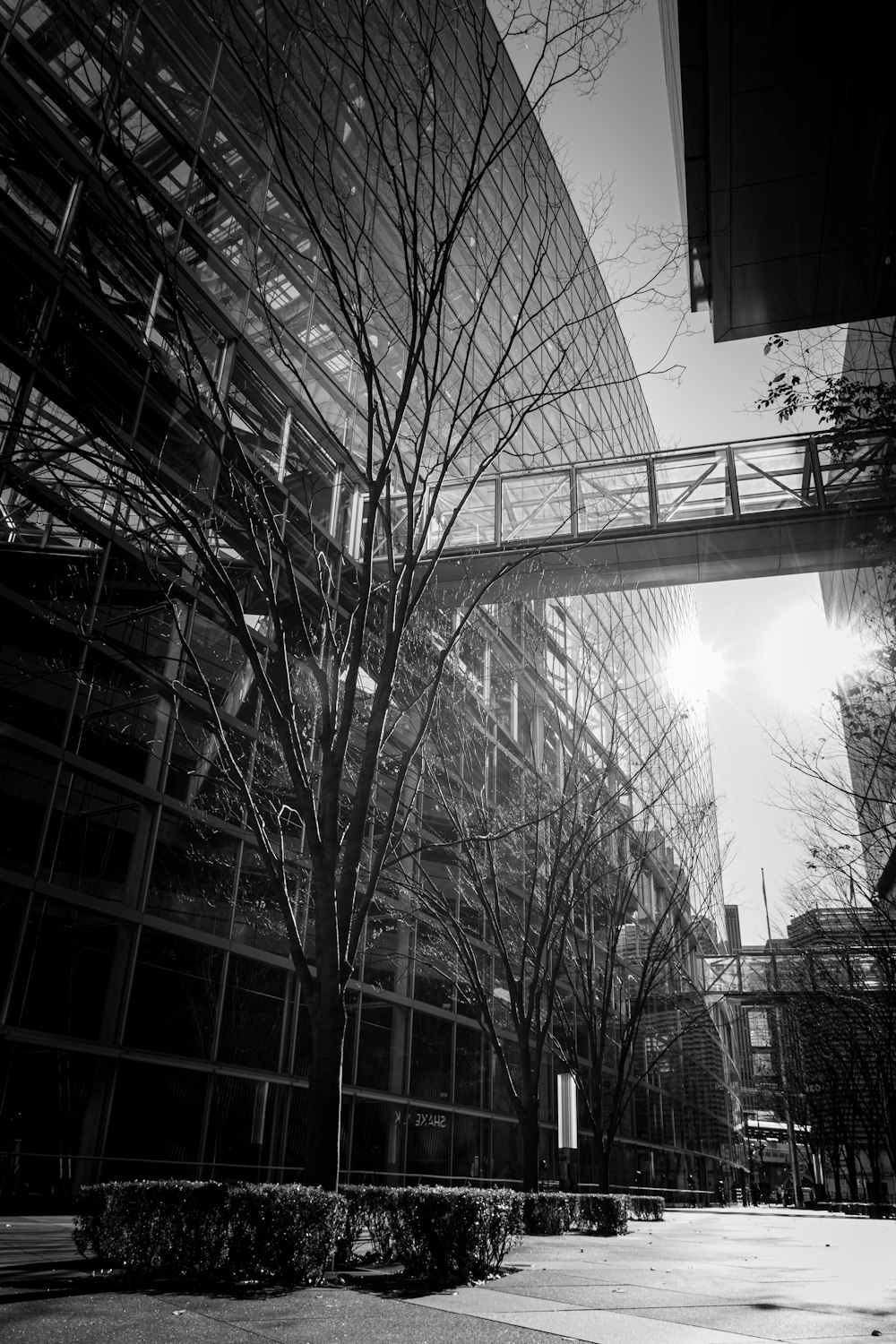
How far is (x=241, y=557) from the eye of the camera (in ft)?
54.9

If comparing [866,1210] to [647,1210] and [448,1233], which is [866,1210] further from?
[448,1233]

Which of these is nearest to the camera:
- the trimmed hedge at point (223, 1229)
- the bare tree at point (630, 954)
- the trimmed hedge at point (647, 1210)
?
the trimmed hedge at point (223, 1229)

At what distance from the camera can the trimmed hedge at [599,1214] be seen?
1470cm

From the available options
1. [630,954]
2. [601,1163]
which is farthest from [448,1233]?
[630,954]

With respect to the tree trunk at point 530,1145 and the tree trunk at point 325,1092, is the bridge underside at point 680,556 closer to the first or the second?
the tree trunk at point 530,1145

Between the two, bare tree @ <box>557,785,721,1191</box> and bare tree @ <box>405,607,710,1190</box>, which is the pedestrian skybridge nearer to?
bare tree @ <box>405,607,710,1190</box>

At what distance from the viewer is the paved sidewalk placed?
188 inches

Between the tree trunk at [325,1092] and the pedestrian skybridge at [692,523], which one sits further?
the pedestrian skybridge at [692,523]

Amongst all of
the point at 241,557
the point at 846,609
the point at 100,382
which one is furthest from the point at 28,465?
the point at 846,609

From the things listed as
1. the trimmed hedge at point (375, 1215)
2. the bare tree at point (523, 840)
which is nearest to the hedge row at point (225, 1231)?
the trimmed hedge at point (375, 1215)

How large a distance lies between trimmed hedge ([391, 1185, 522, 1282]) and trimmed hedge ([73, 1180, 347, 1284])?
3.34 feet

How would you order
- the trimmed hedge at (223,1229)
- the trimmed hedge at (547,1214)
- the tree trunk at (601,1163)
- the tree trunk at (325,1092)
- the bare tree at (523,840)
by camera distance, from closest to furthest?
the trimmed hedge at (223,1229)
the tree trunk at (325,1092)
the trimmed hedge at (547,1214)
the bare tree at (523,840)
the tree trunk at (601,1163)

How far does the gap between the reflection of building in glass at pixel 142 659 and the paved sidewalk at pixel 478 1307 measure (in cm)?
262

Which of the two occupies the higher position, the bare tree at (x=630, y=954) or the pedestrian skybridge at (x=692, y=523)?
the pedestrian skybridge at (x=692, y=523)
